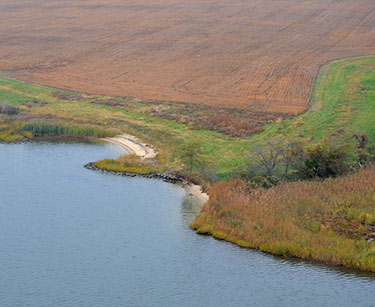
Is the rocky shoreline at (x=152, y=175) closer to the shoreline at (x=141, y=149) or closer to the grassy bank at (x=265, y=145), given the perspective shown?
→ the grassy bank at (x=265, y=145)

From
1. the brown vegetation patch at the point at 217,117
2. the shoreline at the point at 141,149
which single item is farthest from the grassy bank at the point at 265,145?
the shoreline at the point at 141,149

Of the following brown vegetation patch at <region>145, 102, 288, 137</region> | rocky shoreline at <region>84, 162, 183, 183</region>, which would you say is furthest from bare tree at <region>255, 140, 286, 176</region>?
rocky shoreline at <region>84, 162, 183, 183</region>

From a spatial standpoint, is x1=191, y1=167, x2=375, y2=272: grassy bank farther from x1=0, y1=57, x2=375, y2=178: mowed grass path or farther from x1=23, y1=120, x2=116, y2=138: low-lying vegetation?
x1=23, y1=120, x2=116, y2=138: low-lying vegetation

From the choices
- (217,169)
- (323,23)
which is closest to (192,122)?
(217,169)

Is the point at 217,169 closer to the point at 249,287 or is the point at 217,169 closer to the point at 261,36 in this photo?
the point at 249,287

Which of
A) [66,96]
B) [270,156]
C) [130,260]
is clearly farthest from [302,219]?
[66,96]

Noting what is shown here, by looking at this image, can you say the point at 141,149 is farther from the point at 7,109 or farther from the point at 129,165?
the point at 7,109
